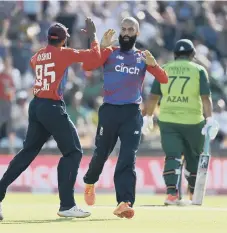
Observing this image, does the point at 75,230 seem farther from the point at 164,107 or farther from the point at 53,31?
the point at 164,107

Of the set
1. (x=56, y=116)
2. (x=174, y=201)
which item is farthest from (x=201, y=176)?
(x=56, y=116)

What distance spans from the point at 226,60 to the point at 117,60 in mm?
14687

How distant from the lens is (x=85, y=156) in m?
21.7

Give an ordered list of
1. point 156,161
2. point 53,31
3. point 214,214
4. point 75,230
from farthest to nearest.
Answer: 1. point 156,161
2. point 214,214
3. point 53,31
4. point 75,230

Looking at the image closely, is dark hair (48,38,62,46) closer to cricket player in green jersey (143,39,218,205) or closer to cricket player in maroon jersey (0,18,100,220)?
cricket player in maroon jersey (0,18,100,220)

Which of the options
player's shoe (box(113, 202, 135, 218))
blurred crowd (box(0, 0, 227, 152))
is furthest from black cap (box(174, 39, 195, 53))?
blurred crowd (box(0, 0, 227, 152))

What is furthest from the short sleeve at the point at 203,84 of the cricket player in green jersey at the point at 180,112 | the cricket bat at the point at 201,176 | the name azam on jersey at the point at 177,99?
the cricket bat at the point at 201,176

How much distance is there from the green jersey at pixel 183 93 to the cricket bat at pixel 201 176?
44cm

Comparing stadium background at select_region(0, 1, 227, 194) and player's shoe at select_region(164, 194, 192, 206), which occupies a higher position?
stadium background at select_region(0, 1, 227, 194)

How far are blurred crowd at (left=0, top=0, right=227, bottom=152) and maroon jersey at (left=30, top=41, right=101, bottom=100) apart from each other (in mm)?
9473

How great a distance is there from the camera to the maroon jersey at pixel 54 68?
12.3 meters

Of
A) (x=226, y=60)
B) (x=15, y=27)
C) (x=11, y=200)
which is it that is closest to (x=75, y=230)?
(x=11, y=200)

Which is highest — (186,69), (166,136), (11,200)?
(186,69)

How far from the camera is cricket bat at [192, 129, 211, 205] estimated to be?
15648mm
